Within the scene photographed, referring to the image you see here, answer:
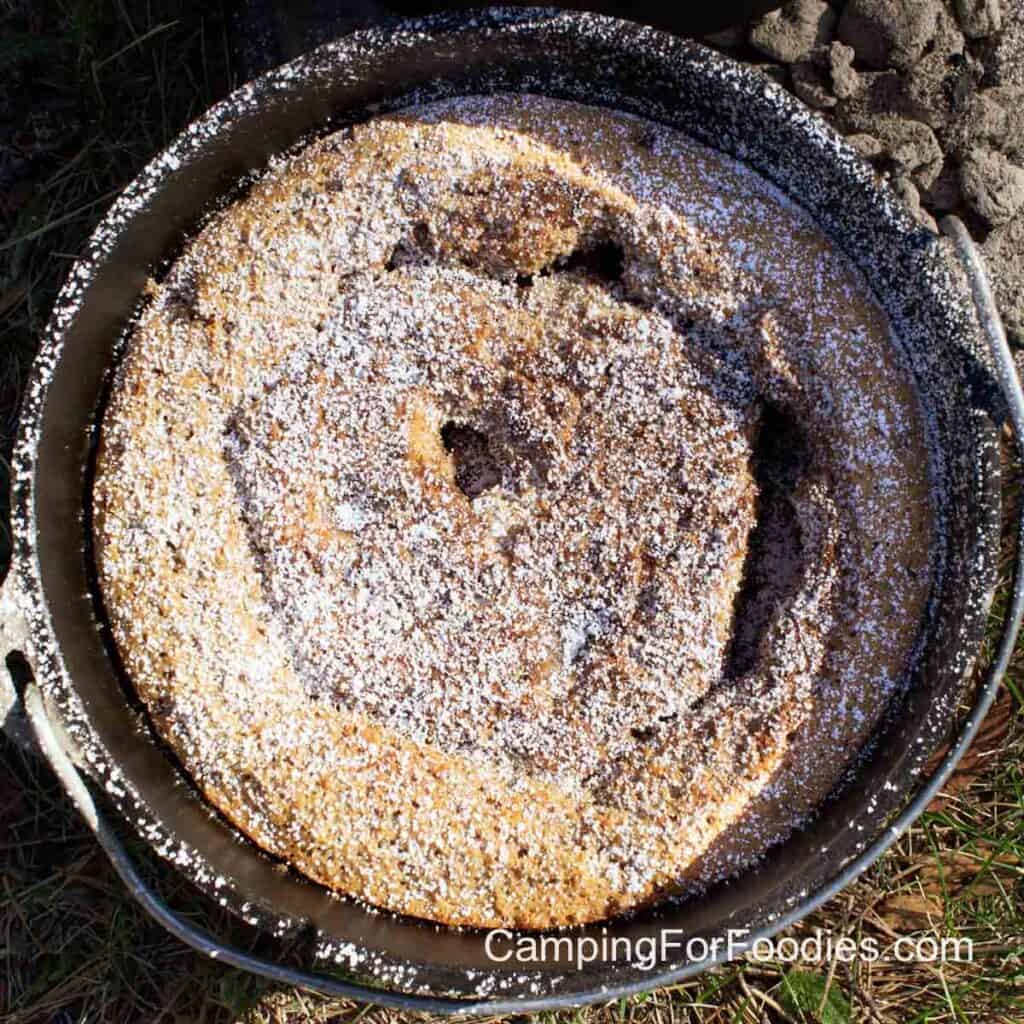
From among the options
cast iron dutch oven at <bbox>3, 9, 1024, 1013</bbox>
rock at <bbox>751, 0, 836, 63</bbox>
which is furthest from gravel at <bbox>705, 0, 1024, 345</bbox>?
cast iron dutch oven at <bbox>3, 9, 1024, 1013</bbox>

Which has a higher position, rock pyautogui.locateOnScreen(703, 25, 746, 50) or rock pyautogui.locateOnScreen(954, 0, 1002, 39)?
rock pyautogui.locateOnScreen(954, 0, 1002, 39)

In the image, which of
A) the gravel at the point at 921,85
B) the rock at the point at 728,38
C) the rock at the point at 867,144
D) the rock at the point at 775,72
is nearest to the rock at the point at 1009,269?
the gravel at the point at 921,85

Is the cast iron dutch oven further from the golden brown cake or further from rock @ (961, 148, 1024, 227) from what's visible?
rock @ (961, 148, 1024, 227)

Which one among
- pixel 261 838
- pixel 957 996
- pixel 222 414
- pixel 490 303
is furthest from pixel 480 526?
pixel 957 996

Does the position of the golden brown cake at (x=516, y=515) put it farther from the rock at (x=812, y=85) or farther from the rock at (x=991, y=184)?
the rock at (x=991, y=184)

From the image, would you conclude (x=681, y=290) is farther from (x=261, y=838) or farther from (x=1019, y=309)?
(x=261, y=838)

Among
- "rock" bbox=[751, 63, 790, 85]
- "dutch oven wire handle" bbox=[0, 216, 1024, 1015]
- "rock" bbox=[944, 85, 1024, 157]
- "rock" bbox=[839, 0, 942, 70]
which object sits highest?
"rock" bbox=[839, 0, 942, 70]
